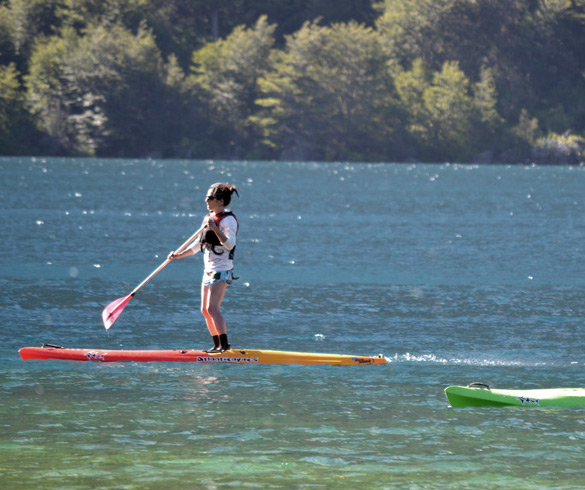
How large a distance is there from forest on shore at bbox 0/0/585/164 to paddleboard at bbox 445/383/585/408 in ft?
394

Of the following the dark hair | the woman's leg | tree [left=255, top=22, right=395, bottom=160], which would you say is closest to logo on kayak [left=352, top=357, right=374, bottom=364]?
the woman's leg

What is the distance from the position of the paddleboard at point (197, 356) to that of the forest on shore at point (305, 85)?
116 m

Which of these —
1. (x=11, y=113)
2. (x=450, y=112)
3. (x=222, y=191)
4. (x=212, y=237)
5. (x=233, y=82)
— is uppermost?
(x=233, y=82)

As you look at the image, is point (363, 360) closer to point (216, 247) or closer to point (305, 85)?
point (216, 247)

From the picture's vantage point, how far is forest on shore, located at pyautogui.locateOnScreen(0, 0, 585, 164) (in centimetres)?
13150

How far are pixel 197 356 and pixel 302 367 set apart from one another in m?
1.51

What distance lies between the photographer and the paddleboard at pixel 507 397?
A: 13328 millimetres

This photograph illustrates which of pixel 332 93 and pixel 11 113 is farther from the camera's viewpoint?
pixel 332 93

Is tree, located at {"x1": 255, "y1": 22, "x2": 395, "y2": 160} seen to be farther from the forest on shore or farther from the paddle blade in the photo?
the paddle blade

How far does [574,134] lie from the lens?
144m

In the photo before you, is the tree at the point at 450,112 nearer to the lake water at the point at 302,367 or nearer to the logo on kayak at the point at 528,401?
the lake water at the point at 302,367

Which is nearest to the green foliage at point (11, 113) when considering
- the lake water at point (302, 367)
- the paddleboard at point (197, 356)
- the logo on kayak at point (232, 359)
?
the lake water at point (302, 367)

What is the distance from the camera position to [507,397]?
13.4m

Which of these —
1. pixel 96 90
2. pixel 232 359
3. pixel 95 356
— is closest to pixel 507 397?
pixel 232 359
